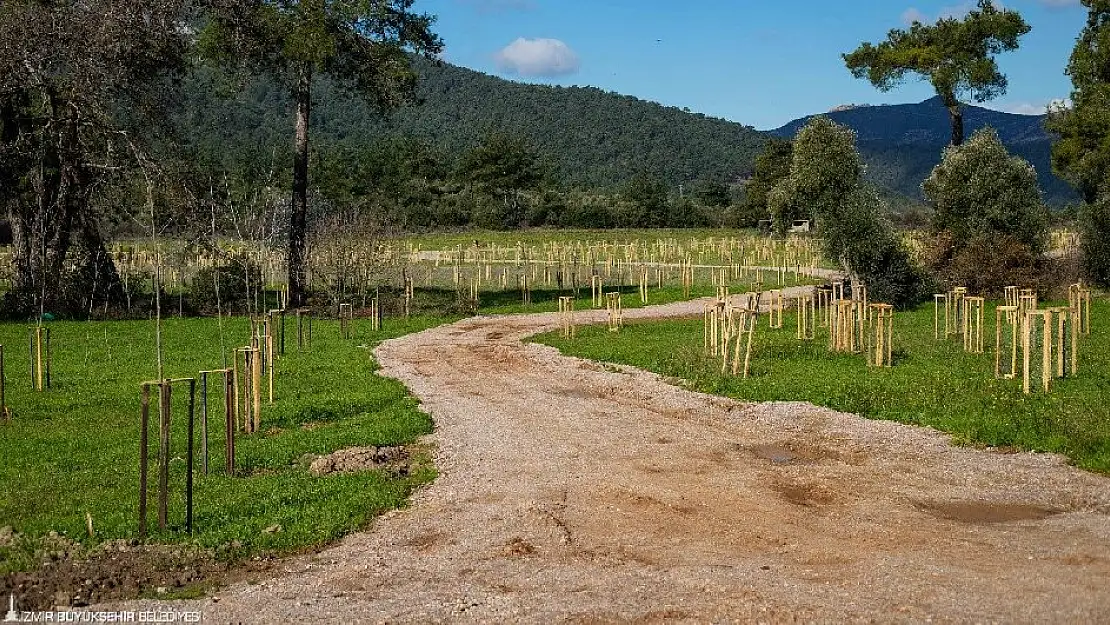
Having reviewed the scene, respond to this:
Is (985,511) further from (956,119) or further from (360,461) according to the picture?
(956,119)

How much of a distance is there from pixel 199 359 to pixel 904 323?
63.3 feet

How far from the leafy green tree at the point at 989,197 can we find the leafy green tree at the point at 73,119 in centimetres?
2956

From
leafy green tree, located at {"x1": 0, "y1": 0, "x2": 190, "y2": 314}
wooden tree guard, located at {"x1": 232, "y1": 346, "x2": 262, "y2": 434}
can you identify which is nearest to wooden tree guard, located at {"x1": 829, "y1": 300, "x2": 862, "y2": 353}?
wooden tree guard, located at {"x1": 232, "y1": 346, "x2": 262, "y2": 434}

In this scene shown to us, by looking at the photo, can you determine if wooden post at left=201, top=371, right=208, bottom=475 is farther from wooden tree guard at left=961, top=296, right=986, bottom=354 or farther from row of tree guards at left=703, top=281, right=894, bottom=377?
wooden tree guard at left=961, top=296, right=986, bottom=354

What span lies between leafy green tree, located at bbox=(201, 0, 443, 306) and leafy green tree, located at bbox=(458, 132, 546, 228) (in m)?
60.1

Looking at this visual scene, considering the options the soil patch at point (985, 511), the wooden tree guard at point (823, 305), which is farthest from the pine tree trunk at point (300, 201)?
the soil patch at point (985, 511)

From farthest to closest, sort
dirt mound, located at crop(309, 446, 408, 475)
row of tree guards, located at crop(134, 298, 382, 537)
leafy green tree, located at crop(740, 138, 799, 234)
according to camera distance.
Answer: leafy green tree, located at crop(740, 138, 799, 234) → dirt mound, located at crop(309, 446, 408, 475) → row of tree guards, located at crop(134, 298, 382, 537)

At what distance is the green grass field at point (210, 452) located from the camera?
10.2 m

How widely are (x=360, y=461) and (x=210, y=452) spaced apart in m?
2.15

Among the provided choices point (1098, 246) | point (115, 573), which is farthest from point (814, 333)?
point (115, 573)

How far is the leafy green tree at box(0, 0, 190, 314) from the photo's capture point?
30188 mm

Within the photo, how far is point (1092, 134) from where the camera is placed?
40.5 metres

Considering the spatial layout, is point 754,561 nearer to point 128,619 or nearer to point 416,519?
point 416,519

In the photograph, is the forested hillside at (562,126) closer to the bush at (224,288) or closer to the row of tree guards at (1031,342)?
the bush at (224,288)
